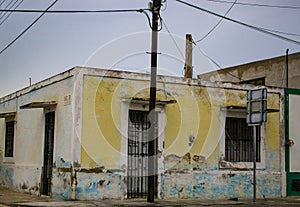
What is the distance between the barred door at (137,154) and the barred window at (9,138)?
680 cm

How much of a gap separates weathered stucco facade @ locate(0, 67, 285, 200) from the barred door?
13 centimetres

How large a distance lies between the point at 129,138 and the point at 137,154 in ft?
1.81

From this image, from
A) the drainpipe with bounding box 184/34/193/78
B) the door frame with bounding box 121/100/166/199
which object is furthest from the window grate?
the drainpipe with bounding box 184/34/193/78

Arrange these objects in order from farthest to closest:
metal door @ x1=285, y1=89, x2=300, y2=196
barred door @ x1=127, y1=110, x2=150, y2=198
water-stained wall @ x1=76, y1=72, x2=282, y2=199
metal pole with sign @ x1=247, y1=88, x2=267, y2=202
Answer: metal door @ x1=285, y1=89, x2=300, y2=196, barred door @ x1=127, y1=110, x2=150, y2=198, water-stained wall @ x1=76, y1=72, x2=282, y2=199, metal pole with sign @ x1=247, y1=88, x2=267, y2=202

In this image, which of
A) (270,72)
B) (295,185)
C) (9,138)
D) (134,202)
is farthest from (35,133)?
(270,72)

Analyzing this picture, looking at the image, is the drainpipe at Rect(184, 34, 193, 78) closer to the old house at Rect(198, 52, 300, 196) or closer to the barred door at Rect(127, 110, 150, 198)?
the old house at Rect(198, 52, 300, 196)

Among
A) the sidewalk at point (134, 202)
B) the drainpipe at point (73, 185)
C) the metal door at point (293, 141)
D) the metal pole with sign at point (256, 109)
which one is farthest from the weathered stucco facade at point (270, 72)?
the drainpipe at point (73, 185)

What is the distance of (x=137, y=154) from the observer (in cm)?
1625

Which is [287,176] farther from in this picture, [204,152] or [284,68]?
[284,68]

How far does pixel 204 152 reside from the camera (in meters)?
17.1

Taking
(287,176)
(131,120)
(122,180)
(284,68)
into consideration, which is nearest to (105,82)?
(131,120)

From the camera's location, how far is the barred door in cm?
1606

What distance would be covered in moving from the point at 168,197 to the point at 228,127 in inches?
125

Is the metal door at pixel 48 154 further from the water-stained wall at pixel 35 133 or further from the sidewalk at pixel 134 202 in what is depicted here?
the sidewalk at pixel 134 202
